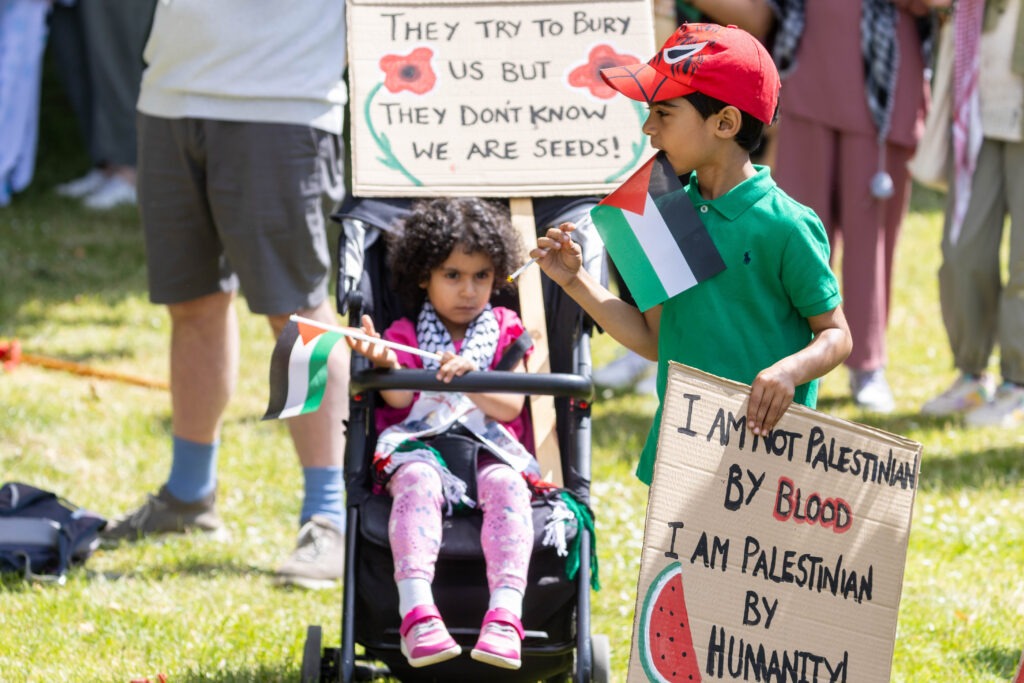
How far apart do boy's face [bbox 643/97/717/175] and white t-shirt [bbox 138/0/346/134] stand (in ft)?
5.51

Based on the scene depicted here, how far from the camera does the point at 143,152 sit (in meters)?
4.77

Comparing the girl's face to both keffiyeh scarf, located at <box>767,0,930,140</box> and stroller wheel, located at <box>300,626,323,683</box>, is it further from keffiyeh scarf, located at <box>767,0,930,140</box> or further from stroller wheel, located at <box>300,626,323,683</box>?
keffiyeh scarf, located at <box>767,0,930,140</box>

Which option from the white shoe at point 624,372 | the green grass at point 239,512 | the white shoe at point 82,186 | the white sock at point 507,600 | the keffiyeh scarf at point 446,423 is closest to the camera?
the white sock at point 507,600

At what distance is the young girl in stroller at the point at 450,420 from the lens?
3.41 metres

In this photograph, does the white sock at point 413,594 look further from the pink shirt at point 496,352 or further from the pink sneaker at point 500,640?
the pink shirt at point 496,352

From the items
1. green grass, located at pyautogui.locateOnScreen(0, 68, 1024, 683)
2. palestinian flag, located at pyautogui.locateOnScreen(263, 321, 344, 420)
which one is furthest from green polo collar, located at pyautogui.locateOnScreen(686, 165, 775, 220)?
green grass, located at pyautogui.locateOnScreen(0, 68, 1024, 683)

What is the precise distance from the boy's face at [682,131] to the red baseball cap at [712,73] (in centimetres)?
4

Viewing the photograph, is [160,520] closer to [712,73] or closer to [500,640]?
[500,640]

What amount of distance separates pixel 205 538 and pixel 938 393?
3.85 meters

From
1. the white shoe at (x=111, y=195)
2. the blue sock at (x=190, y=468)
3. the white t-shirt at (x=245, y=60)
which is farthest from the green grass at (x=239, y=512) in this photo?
the white shoe at (x=111, y=195)

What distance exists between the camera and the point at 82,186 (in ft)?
36.1

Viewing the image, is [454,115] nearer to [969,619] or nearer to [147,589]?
[147,589]

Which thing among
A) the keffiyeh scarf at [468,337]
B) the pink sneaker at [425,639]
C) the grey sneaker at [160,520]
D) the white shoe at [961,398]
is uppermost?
the keffiyeh scarf at [468,337]

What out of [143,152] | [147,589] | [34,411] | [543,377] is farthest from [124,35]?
[543,377]
